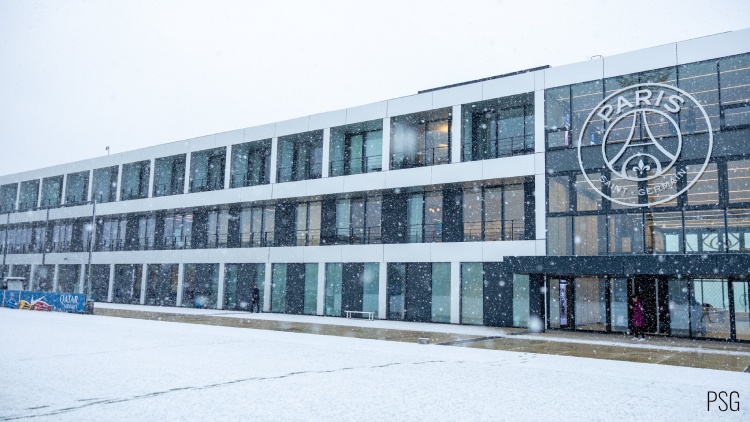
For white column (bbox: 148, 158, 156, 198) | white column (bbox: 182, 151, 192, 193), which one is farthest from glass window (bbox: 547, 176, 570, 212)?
white column (bbox: 148, 158, 156, 198)

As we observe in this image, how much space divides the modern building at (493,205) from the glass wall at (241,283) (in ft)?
0.37

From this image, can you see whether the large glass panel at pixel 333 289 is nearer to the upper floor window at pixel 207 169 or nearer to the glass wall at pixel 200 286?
the glass wall at pixel 200 286

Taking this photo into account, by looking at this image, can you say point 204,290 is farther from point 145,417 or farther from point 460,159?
point 145,417

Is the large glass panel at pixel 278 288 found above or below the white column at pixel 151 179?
below

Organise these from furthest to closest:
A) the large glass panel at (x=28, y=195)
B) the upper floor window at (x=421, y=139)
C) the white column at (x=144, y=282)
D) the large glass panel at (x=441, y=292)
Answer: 1. the large glass panel at (x=28, y=195)
2. the white column at (x=144, y=282)
3. the upper floor window at (x=421, y=139)
4. the large glass panel at (x=441, y=292)

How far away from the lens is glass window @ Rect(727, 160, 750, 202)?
19297 millimetres

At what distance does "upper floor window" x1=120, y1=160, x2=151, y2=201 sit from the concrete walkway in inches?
820

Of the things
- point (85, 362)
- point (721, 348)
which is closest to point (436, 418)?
point (85, 362)

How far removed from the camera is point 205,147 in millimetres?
37875

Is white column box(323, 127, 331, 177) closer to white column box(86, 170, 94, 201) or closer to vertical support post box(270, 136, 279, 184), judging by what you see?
vertical support post box(270, 136, 279, 184)

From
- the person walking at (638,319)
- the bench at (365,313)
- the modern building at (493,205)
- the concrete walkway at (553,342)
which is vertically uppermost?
the modern building at (493,205)

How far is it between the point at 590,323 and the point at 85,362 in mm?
18344

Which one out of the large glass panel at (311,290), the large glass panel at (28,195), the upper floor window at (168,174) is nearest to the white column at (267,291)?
the large glass panel at (311,290)

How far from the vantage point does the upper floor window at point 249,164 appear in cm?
3619
